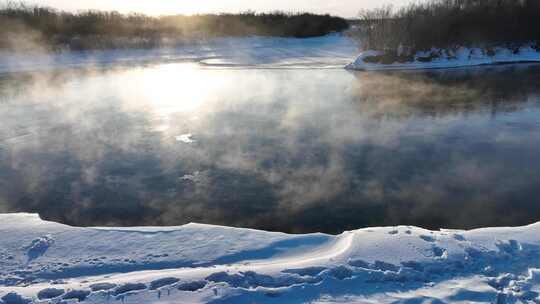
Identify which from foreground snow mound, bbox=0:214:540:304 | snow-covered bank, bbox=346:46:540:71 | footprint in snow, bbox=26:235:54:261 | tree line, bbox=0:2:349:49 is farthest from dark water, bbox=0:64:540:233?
tree line, bbox=0:2:349:49

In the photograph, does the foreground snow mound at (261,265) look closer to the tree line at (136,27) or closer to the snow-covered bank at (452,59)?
the snow-covered bank at (452,59)

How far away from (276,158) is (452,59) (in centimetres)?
2063

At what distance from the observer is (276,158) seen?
7293 mm

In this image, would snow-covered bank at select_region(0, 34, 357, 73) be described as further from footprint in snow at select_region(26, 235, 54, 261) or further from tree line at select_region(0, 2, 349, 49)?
footprint in snow at select_region(26, 235, 54, 261)

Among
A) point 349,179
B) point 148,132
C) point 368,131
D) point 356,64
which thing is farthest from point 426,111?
point 356,64

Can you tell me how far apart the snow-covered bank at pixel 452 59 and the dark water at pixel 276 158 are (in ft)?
28.6

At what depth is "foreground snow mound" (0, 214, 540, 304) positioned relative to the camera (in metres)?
3.27

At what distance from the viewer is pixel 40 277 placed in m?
3.59

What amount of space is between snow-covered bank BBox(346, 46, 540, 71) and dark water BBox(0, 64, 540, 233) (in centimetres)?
871

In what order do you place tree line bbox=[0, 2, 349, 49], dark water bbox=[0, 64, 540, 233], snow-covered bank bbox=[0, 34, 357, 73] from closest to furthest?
dark water bbox=[0, 64, 540, 233]
snow-covered bank bbox=[0, 34, 357, 73]
tree line bbox=[0, 2, 349, 49]

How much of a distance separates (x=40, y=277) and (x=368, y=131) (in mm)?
6954

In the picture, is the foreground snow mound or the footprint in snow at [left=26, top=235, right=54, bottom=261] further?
the footprint in snow at [left=26, top=235, right=54, bottom=261]

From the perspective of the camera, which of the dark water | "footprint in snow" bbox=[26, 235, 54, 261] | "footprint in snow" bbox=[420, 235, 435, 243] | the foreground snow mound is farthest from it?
the dark water

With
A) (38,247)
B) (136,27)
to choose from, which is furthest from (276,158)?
(136,27)
